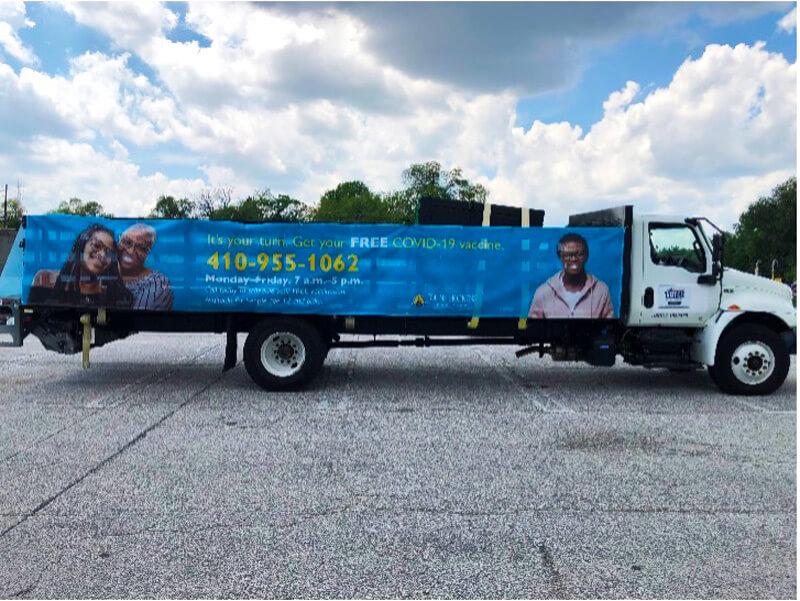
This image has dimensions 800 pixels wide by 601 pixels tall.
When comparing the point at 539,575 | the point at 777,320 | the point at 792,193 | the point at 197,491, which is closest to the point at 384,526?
the point at 539,575

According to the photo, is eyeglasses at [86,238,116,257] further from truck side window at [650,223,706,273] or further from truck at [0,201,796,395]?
truck side window at [650,223,706,273]

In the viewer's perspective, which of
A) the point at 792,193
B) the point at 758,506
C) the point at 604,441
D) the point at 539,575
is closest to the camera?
the point at 539,575

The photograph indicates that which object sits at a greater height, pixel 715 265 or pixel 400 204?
pixel 400 204

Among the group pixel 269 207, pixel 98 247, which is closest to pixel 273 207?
pixel 269 207

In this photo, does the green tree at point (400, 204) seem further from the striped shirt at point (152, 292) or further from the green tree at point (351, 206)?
the striped shirt at point (152, 292)

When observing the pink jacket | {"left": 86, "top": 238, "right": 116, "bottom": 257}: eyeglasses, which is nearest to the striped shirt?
{"left": 86, "top": 238, "right": 116, "bottom": 257}: eyeglasses

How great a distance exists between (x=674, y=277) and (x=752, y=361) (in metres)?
1.49

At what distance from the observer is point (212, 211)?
80875mm

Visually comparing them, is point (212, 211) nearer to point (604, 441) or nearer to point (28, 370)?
point (28, 370)

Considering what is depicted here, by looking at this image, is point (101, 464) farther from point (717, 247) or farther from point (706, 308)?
point (717, 247)

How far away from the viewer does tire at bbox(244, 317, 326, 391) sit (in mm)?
9164

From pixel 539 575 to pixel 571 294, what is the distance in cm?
608

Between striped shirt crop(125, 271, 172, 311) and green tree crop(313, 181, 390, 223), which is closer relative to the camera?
striped shirt crop(125, 271, 172, 311)

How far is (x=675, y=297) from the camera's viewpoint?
30.9 feet
